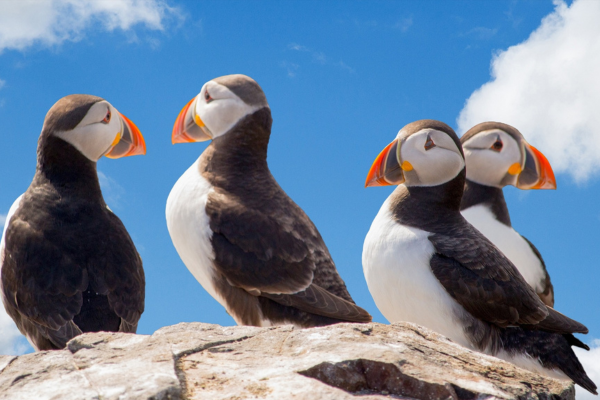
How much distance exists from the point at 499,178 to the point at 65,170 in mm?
5016

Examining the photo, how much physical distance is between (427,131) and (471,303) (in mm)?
1667

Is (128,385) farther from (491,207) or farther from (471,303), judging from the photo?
(491,207)

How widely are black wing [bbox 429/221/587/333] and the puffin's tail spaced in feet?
0.33

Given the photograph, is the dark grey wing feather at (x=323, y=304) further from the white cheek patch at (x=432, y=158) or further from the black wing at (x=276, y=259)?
the white cheek patch at (x=432, y=158)

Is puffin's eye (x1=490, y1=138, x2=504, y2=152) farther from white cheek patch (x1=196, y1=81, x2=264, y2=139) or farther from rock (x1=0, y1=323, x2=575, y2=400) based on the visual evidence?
rock (x1=0, y1=323, x2=575, y2=400)

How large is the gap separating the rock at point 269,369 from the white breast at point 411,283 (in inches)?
76.0

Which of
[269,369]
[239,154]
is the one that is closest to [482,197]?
[239,154]

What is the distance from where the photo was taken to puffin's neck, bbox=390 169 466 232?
671 cm

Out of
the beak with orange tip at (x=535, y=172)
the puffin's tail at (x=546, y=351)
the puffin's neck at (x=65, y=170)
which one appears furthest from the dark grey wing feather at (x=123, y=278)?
the beak with orange tip at (x=535, y=172)

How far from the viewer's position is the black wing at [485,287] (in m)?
6.38

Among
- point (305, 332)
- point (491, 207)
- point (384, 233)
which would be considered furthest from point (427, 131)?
point (305, 332)

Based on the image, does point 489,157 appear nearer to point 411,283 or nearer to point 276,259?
point 411,283

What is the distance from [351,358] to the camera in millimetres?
3766

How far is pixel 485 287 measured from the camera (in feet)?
21.1
